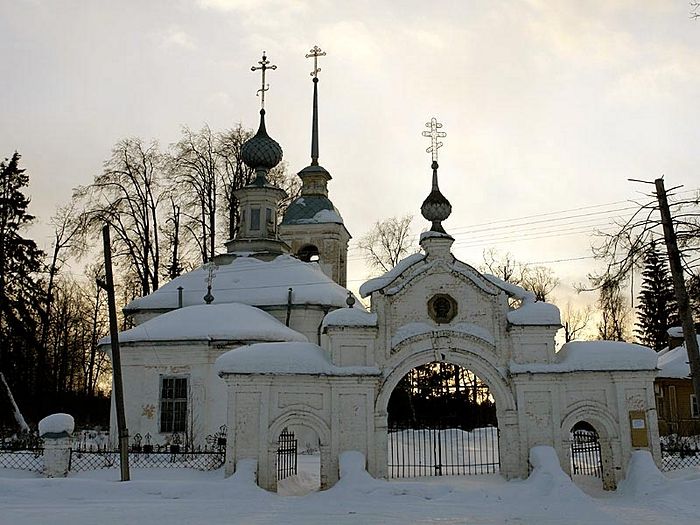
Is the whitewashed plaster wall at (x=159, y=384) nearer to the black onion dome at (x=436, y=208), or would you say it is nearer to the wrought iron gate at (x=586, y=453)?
the black onion dome at (x=436, y=208)

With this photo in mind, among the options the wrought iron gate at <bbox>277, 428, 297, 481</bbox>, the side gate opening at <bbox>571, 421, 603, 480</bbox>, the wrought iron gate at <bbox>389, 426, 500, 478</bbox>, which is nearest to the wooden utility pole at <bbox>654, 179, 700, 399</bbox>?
the side gate opening at <bbox>571, 421, 603, 480</bbox>

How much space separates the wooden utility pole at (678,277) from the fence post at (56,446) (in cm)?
1357

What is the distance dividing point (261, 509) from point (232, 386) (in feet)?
10.6

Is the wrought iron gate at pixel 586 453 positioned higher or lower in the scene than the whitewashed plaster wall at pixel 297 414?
lower

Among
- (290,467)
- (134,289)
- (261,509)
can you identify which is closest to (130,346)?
(290,467)

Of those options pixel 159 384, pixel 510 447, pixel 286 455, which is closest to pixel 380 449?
pixel 510 447

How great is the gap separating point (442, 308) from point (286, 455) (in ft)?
17.5

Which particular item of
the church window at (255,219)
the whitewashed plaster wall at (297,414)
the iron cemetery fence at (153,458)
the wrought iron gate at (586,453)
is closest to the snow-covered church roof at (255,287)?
the church window at (255,219)

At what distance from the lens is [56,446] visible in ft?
52.1

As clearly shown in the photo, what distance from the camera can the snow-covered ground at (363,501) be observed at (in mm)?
11688

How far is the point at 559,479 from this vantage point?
14.1m

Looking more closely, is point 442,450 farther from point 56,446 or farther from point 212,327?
point 56,446

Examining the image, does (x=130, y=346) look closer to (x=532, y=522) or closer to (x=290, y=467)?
(x=290, y=467)

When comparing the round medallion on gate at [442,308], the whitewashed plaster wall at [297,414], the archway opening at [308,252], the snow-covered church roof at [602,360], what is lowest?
the whitewashed plaster wall at [297,414]
